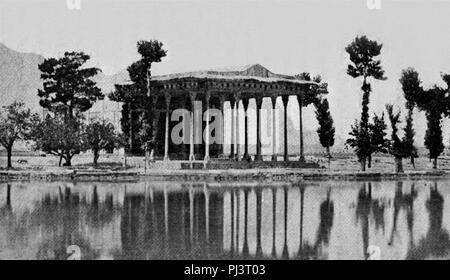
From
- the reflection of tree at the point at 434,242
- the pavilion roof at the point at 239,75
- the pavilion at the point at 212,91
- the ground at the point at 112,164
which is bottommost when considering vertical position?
the reflection of tree at the point at 434,242

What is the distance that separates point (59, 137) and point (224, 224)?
105ft

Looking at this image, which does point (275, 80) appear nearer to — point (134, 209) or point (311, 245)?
point (134, 209)

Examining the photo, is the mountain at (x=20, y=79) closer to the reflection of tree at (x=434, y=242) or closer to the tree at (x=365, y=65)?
the tree at (x=365, y=65)

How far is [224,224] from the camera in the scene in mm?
17266

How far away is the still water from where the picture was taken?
1330cm

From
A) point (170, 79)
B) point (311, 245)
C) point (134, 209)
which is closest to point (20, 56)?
point (170, 79)

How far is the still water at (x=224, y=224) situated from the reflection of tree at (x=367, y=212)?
0.03 m

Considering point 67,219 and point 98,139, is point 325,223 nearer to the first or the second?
point 67,219

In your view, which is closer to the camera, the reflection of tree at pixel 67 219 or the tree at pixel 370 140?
the reflection of tree at pixel 67 219

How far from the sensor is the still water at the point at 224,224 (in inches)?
523

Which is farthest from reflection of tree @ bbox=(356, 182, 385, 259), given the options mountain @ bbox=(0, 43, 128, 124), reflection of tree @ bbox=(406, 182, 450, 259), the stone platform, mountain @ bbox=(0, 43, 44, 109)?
mountain @ bbox=(0, 43, 44, 109)

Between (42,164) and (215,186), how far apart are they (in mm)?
23822

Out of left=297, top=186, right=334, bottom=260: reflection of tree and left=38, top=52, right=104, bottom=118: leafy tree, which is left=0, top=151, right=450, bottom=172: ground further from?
left=297, top=186, right=334, bottom=260: reflection of tree

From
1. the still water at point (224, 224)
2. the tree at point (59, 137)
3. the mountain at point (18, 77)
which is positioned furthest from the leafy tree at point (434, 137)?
the mountain at point (18, 77)
